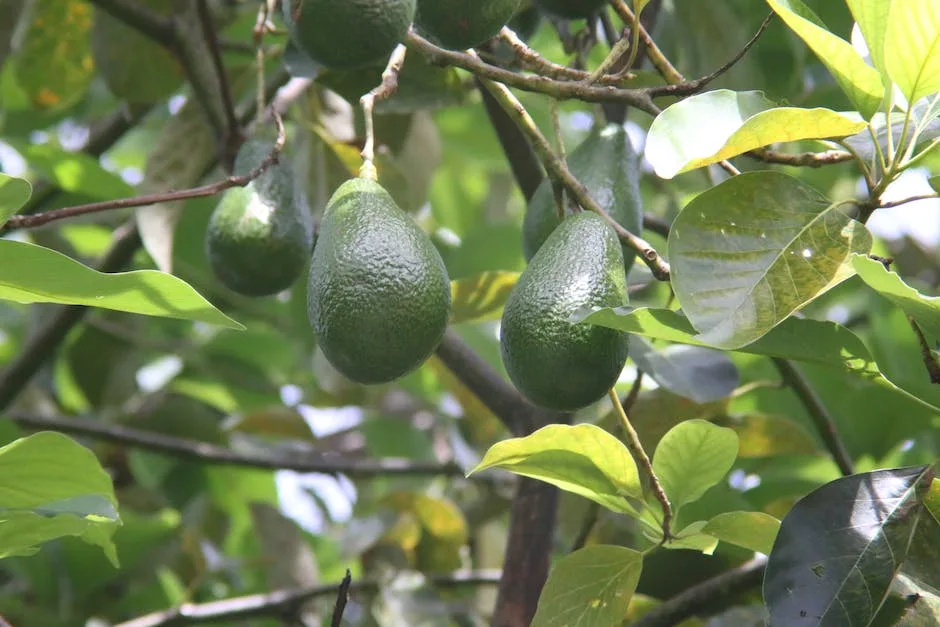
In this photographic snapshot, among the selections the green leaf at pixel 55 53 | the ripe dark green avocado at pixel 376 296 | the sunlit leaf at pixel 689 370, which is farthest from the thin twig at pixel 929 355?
the green leaf at pixel 55 53

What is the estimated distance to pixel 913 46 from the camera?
871 millimetres

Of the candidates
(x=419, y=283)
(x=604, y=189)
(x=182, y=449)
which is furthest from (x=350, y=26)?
(x=182, y=449)

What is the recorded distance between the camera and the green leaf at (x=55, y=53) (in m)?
1.98

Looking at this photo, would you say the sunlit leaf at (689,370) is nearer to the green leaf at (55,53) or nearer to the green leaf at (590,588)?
the green leaf at (590,588)

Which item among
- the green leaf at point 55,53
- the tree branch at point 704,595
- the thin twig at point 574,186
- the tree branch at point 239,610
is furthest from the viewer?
the green leaf at point 55,53

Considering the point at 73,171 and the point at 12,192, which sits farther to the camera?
the point at 73,171

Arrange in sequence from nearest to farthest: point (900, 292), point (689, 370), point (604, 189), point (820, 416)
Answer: point (900, 292) → point (604, 189) → point (689, 370) → point (820, 416)

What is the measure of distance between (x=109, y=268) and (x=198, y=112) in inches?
10.2

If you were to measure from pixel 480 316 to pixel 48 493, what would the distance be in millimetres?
544

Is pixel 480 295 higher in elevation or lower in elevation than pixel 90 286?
lower

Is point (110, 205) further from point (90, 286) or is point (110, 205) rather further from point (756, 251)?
A: point (756, 251)

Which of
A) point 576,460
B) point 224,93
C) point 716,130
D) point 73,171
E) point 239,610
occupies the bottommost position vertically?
point 239,610

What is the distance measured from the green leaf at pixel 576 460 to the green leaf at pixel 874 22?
356 millimetres

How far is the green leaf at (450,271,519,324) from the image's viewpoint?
4.45 feet
